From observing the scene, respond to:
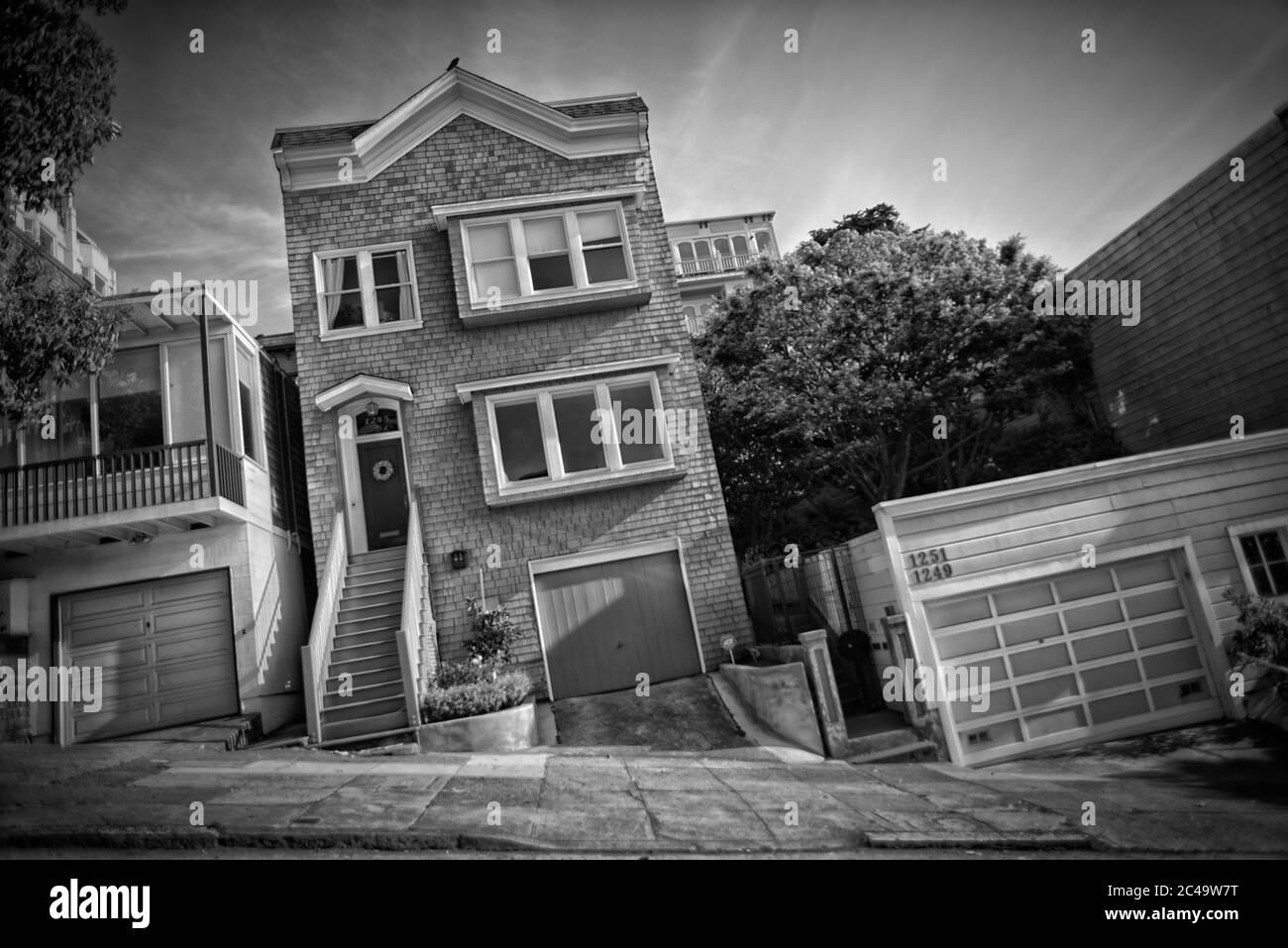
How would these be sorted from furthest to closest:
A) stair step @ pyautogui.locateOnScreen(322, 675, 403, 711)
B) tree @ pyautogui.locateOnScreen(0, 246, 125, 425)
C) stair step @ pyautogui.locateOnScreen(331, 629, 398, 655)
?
stair step @ pyautogui.locateOnScreen(331, 629, 398, 655) → stair step @ pyautogui.locateOnScreen(322, 675, 403, 711) → tree @ pyautogui.locateOnScreen(0, 246, 125, 425)

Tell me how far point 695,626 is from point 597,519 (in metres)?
2.43

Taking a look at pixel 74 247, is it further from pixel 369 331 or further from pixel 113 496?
pixel 369 331

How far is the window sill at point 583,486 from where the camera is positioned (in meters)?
12.7

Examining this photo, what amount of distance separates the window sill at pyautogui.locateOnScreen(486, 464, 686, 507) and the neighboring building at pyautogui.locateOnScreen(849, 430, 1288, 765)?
146 inches

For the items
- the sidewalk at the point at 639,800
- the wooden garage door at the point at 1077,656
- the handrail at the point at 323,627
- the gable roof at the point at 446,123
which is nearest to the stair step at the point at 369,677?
the handrail at the point at 323,627

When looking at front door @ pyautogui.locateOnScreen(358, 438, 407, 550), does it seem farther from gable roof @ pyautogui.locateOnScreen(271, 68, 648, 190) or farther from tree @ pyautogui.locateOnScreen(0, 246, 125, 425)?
gable roof @ pyautogui.locateOnScreen(271, 68, 648, 190)

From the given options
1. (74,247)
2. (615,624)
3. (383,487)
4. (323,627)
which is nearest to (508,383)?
(383,487)

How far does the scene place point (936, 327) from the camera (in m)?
14.7

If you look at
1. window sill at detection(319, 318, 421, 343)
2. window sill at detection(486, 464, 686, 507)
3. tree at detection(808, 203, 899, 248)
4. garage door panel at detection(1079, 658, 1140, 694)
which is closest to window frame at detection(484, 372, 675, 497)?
window sill at detection(486, 464, 686, 507)

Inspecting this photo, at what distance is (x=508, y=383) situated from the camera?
1298 cm

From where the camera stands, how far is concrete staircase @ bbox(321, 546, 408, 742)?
9.91 m

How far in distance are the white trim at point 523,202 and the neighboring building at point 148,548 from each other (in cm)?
418
